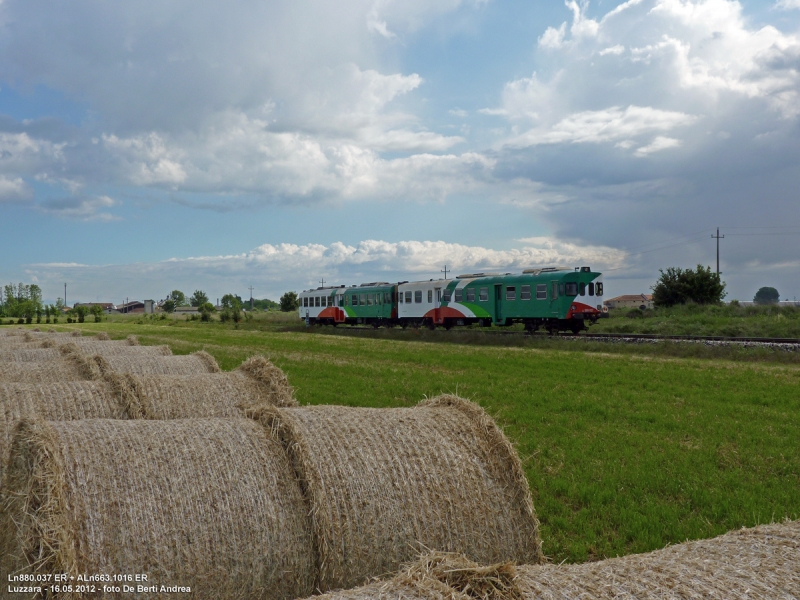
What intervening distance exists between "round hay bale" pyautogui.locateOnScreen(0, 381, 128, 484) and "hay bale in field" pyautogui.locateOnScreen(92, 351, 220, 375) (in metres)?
3.06

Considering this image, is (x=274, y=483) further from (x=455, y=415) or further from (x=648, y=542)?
(x=648, y=542)

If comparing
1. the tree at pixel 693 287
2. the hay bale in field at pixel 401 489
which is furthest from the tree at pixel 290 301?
the hay bale in field at pixel 401 489

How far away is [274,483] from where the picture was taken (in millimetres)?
4441

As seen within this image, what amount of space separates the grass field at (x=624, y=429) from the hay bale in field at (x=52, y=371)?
14.1 ft

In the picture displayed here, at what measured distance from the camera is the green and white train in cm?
3100

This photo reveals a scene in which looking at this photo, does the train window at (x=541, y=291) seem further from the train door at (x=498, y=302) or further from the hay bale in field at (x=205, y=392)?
the hay bale in field at (x=205, y=392)

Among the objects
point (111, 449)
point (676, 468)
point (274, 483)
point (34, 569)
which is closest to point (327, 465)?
point (274, 483)

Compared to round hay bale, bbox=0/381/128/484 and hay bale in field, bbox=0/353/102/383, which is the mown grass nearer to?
hay bale in field, bbox=0/353/102/383

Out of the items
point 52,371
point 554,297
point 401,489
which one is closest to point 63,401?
point 52,371

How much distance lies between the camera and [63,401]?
22.3 ft

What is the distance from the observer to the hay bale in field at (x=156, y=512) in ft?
12.5

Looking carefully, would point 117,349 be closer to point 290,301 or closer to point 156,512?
A: point 156,512

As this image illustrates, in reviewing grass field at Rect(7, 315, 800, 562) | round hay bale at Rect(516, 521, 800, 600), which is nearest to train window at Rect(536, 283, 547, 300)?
grass field at Rect(7, 315, 800, 562)

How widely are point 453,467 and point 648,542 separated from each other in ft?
8.38
